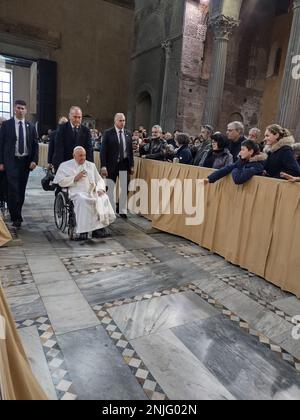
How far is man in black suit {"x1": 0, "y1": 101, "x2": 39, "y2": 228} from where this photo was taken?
4.14 meters

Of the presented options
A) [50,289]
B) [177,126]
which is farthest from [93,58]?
[50,289]

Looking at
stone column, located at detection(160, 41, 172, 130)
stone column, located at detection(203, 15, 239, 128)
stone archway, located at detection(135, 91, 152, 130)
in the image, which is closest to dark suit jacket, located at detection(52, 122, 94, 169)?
stone column, located at detection(203, 15, 239, 128)

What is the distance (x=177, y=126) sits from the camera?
12148 millimetres

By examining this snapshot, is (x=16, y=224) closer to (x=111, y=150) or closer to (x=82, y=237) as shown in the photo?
(x=82, y=237)

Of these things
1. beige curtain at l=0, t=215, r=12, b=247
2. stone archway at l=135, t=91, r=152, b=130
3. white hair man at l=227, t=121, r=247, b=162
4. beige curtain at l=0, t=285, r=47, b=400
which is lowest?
beige curtain at l=0, t=215, r=12, b=247

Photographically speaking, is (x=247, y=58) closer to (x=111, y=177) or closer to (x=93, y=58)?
(x=93, y=58)

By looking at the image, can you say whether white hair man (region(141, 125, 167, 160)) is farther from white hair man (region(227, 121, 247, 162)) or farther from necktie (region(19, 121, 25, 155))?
necktie (region(19, 121, 25, 155))

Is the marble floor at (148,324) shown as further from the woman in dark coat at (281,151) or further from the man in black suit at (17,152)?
the woman in dark coat at (281,151)

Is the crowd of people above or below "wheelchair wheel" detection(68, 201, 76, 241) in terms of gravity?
above

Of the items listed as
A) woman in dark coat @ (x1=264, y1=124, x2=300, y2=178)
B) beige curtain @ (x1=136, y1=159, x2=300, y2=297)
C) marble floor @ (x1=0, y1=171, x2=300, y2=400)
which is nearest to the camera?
marble floor @ (x1=0, y1=171, x2=300, y2=400)

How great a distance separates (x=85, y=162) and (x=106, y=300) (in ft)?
7.24

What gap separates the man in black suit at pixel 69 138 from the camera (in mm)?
4418

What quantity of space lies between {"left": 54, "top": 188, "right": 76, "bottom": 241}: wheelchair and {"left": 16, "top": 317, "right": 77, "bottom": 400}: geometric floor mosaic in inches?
73.5

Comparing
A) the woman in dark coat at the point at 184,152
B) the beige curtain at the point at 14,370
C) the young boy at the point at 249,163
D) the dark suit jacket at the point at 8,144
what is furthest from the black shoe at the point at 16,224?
the beige curtain at the point at 14,370
